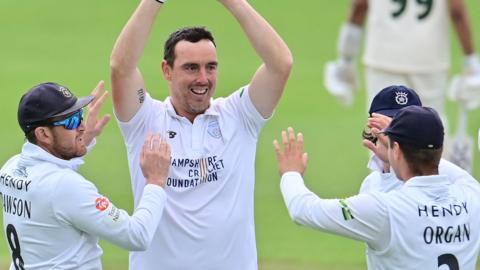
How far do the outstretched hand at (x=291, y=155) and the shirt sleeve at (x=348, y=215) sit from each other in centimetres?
21

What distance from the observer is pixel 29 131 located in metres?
6.58

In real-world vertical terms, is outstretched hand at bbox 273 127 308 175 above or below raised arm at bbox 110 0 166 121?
below

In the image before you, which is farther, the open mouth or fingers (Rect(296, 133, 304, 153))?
the open mouth

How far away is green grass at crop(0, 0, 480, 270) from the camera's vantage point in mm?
12172

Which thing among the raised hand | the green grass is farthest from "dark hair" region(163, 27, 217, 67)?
the green grass

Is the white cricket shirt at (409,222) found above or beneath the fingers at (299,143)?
beneath

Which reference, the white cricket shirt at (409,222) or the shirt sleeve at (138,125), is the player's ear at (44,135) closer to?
the shirt sleeve at (138,125)

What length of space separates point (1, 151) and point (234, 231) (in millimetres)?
8229

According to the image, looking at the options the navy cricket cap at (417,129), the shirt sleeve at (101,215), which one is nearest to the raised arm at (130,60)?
the shirt sleeve at (101,215)

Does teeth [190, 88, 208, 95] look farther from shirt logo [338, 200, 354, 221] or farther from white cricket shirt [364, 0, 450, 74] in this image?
white cricket shirt [364, 0, 450, 74]

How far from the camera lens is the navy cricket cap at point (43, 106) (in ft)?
21.3

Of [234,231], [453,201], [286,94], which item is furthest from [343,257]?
[286,94]

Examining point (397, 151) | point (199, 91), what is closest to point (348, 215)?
point (397, 151)

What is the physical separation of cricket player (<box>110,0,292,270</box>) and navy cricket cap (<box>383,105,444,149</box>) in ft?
3.52
